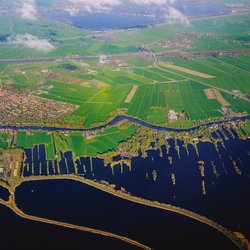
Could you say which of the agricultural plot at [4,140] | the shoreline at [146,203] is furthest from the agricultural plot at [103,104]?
the shoreline at [146,203]

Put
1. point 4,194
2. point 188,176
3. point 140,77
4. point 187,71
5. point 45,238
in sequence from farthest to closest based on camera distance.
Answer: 1. point 187,71
2. point 140,77
3. point 188,176
4. point 4,194
5. point 45,238

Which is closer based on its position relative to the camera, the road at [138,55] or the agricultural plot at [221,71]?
the agricultural plot at [221,71]

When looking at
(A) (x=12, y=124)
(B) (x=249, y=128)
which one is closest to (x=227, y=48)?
(B) (x=249, y=128)

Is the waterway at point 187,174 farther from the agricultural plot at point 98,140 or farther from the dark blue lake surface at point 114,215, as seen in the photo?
the dark blue lake surface at point 114,215

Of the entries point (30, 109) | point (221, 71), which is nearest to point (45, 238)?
point (30, 109)

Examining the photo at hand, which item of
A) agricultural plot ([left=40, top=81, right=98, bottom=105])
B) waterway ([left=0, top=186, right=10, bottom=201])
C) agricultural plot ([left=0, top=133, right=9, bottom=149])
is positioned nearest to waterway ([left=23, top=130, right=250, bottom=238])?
waterway ([left=0, top=186, right=10, bottom=201])

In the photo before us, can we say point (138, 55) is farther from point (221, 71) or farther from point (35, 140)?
point (35, 140)
